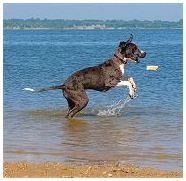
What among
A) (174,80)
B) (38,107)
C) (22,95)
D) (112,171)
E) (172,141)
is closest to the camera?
(112,171)

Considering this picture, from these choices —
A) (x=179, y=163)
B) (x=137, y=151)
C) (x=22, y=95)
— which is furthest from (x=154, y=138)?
(x=22, y=95)

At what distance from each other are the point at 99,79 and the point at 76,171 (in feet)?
17.7

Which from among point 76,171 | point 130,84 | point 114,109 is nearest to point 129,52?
point 130,84

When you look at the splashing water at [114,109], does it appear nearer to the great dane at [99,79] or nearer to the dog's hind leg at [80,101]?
the great dane at [99,79]

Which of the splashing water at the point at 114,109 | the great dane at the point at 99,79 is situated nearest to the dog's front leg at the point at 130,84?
the great dane at the point at 99,79

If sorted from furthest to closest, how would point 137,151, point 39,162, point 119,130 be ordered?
point 119,130
point 137,151
point 39,162

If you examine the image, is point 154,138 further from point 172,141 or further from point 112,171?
point 112,171

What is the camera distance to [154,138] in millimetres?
12203

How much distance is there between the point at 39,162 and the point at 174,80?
11.8m

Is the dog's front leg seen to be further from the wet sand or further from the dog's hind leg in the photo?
the wet sand

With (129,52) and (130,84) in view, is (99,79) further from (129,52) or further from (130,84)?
(129,52)

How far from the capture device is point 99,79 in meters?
14.4

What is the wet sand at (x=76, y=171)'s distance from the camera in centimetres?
890

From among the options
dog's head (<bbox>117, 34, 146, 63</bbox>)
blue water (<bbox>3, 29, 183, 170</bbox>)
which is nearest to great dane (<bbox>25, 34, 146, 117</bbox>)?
dog's head (<bbox>117, 34, 146, 63</bbox>)
